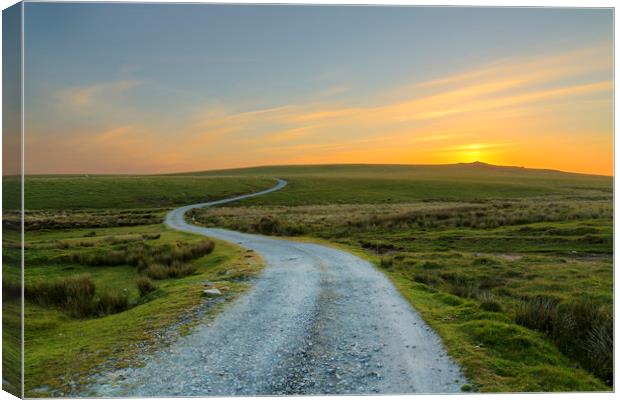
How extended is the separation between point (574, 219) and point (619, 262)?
28.5 meters

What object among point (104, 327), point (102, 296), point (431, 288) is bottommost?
point (102, 296)

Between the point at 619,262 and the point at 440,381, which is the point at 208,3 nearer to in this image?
the point at 440,381

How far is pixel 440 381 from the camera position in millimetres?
7332

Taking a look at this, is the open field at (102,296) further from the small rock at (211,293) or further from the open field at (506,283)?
the open field at (506,283)

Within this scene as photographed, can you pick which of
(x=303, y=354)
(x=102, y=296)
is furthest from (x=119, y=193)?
(x=303, y=354)

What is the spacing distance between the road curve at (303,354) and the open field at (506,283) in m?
0.73

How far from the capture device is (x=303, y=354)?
323 inches

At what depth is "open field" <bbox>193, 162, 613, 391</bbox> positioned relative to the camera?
7.82 meters

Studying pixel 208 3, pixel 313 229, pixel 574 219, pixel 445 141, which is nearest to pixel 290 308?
pixel 208 3

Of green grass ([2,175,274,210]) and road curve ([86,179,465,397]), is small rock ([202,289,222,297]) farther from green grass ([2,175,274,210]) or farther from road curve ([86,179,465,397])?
green grass ([2,175,274,210])

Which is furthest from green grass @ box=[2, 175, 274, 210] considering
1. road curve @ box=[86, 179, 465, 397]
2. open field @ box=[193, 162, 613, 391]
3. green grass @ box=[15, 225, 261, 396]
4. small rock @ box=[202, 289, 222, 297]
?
road curve @ box=[86, 179, 465, 397]

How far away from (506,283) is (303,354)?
1061 centimetres

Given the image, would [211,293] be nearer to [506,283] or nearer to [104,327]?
[104,327]

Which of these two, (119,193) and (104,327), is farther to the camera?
(119,193)
